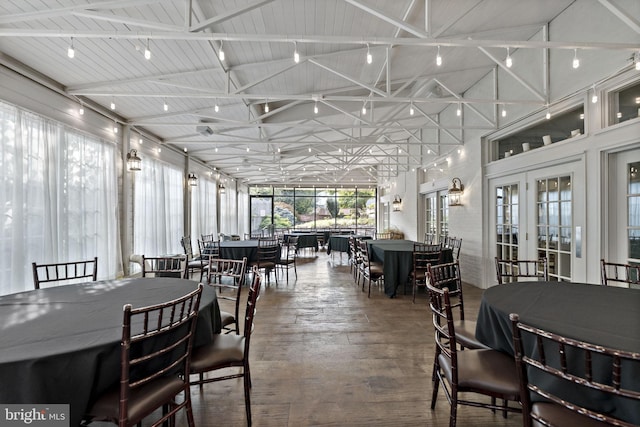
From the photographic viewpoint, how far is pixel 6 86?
10.9 ft

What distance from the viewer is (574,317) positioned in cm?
163

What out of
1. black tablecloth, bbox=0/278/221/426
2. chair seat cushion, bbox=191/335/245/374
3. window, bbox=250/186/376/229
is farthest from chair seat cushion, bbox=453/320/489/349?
window, bbox=250/186/376/229

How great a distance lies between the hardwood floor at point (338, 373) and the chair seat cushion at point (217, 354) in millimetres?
494

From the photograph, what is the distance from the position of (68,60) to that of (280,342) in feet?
14.0

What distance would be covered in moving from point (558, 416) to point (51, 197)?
547cm

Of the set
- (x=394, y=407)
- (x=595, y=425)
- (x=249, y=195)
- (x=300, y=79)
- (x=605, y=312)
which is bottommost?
(x=394, y=407)

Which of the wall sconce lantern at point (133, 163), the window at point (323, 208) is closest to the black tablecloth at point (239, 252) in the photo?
the wall sconce lantern at point (133, 163)

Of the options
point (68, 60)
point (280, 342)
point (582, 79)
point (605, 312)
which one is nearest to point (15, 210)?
point (68, 60)

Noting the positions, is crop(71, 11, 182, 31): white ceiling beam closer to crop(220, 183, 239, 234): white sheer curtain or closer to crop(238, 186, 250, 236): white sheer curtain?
crop(220, 183, 239, 234): white sheer curtain

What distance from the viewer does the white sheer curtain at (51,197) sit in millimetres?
3324

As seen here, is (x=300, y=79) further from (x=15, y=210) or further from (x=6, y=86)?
(x=15, y=210)

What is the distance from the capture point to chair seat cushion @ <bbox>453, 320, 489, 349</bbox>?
6.86 ft

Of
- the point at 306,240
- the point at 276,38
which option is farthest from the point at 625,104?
the point at 306,240

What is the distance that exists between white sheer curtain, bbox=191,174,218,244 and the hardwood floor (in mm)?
5226
